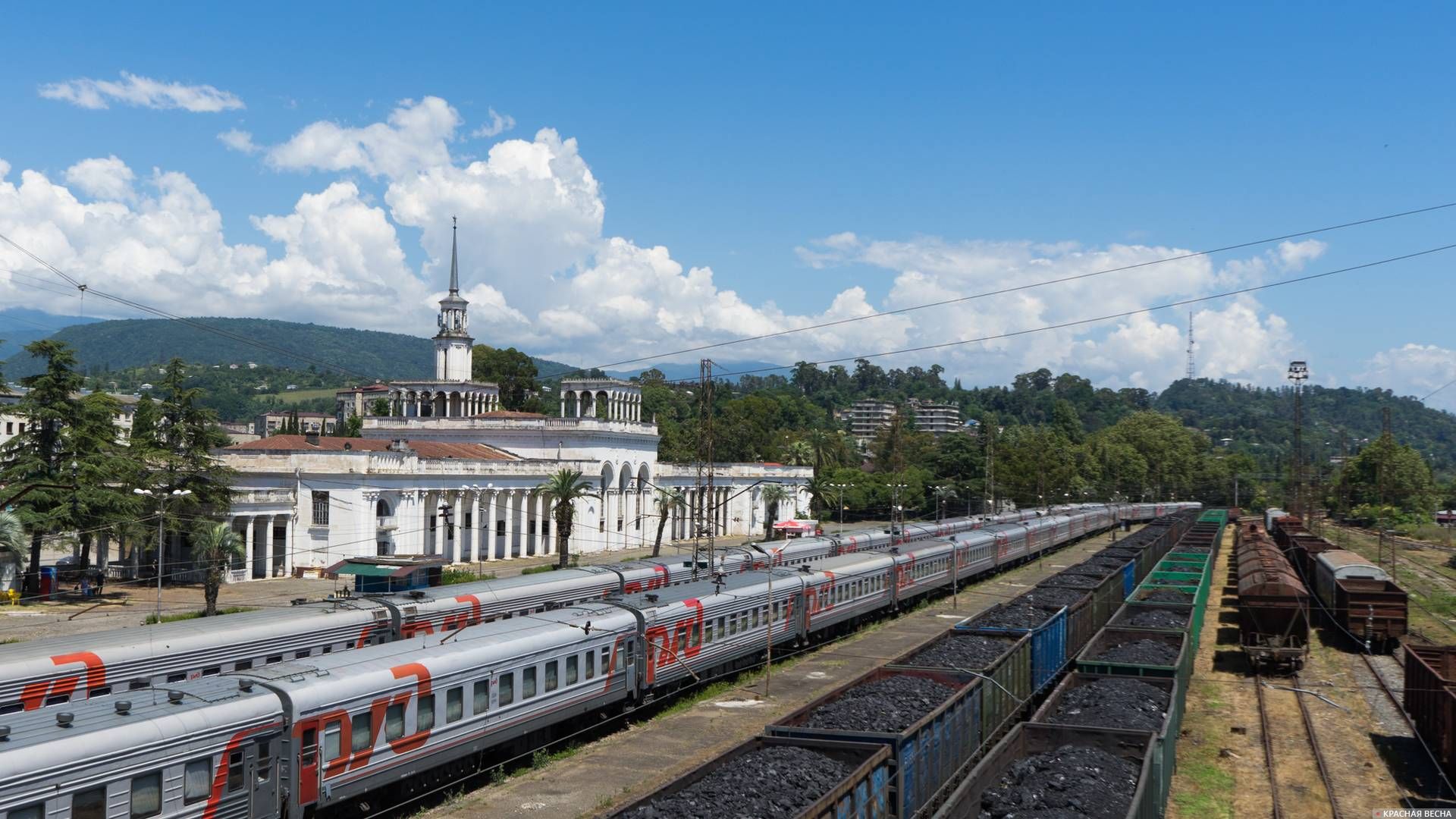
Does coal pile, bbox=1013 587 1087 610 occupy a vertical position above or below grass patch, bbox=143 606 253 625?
above

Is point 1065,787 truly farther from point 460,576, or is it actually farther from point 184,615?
point 460,576

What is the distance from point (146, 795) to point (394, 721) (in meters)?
4.94

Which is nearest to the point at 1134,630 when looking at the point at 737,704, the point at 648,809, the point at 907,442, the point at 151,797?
the point at 737,704

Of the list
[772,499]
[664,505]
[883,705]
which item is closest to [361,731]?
[883,705]

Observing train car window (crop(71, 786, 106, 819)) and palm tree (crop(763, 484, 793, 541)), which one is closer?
train car window (crop(71, 786, 106, 819))

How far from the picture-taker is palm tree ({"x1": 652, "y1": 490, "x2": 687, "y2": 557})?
3220 inches

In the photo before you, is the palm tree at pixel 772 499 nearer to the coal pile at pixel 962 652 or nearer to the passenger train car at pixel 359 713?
the passenger train car at pixel 359 713

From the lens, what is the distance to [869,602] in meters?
46.5

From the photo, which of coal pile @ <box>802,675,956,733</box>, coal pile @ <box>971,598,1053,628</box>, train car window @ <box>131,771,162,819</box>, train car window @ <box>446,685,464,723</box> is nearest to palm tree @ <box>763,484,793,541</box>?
coal pile @ <box>971,598,1053,628</box>

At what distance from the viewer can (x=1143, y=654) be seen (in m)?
26.8

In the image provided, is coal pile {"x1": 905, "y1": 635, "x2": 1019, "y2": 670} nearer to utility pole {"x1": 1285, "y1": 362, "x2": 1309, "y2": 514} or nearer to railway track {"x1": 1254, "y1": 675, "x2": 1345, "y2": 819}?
railway track {"x1": 1254, "y1": 675, "x2": 1345, "y2": 819}

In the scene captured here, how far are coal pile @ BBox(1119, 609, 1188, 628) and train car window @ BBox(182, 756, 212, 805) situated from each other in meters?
25.2

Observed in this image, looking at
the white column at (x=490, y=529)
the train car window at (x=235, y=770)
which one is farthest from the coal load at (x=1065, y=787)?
the white column at (x=490, y=529)

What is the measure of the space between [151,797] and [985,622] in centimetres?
2139
